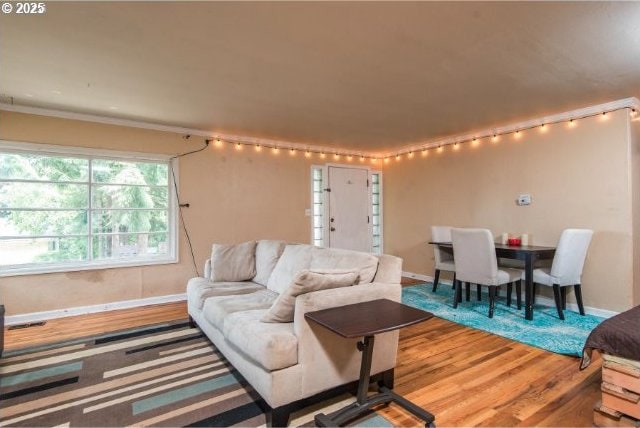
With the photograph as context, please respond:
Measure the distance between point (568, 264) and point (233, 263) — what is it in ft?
11.8

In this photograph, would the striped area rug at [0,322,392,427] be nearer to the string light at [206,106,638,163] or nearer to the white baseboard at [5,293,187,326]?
the white baseboard at [5,293,187,326]

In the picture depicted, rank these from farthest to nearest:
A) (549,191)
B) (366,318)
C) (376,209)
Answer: (376,209) → (549,191) → (366,318)

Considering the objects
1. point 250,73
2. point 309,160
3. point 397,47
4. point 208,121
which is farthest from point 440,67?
point 309,160

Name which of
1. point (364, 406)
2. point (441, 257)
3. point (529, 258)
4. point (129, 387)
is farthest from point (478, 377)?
point (441, 257)

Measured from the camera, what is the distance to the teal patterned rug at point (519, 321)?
9.74 ft

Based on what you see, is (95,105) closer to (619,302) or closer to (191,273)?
(191,273)

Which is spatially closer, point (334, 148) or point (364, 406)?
point (364, 406)

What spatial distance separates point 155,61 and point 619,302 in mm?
5204

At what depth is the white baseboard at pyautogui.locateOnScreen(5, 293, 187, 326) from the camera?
3.63 m

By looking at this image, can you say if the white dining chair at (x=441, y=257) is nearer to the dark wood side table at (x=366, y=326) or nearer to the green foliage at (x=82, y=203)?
the dark wood side table at (x=366, y=326)

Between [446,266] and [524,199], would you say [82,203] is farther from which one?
[524,199]

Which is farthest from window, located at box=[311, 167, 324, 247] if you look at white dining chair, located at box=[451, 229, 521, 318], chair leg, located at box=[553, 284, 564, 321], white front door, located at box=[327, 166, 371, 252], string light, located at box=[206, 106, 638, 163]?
chair leg, located at box=[553, 284, 564, 321]

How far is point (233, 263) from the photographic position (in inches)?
137

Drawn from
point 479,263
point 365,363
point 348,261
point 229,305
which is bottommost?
point 365,363
